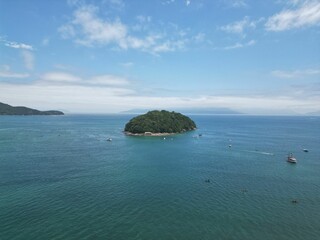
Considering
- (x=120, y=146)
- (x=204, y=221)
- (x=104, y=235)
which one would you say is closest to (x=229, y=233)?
(x=204, y=221)

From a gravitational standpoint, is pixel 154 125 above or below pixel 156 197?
above

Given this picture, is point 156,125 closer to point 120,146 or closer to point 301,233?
point 120,146

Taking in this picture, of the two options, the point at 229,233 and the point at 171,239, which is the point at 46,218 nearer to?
the point at 171,239

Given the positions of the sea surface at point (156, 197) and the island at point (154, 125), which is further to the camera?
the island at point (154, 125)

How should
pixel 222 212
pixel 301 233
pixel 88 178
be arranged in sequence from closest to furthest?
pixel 301 233
pixel 222 212
pixel 88 178

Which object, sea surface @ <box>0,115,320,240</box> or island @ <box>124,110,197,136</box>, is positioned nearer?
sea surface @ <box>0,115,320,240</box>

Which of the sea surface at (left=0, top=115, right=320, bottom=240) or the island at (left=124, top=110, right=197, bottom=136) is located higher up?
the island at (left=124, top=110, right=197, bottom=136)

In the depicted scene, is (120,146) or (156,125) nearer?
(120,146)

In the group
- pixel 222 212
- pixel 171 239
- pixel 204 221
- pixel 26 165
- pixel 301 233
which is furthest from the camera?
pixel 26 165

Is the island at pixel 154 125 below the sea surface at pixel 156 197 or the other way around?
the other way around

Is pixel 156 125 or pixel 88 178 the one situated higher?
pixel 156 125

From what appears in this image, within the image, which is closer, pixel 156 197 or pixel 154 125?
pixel 156 197
